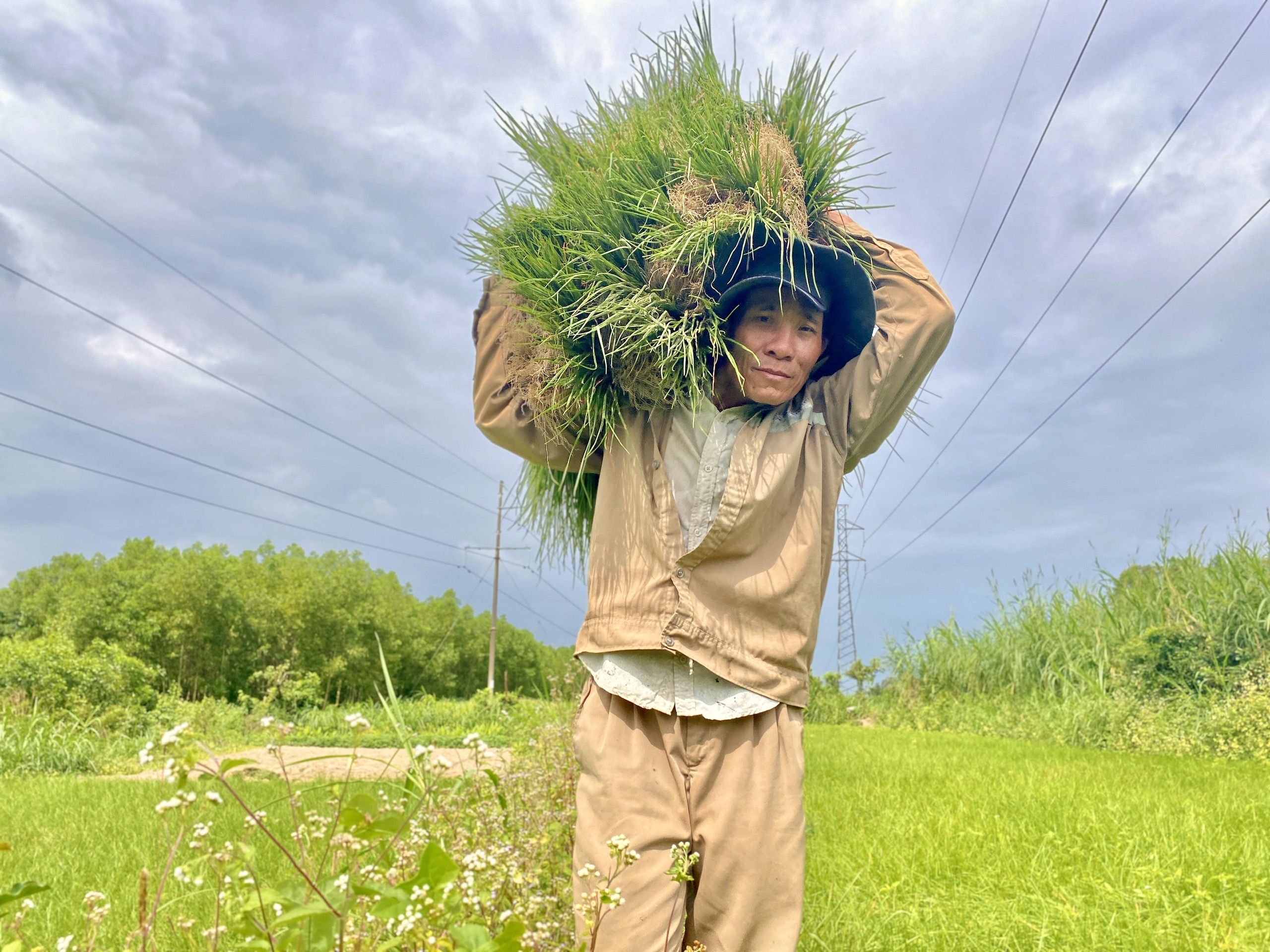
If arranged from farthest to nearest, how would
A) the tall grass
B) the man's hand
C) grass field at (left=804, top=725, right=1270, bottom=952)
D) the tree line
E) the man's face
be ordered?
the tree line, the tall grass, grass field at (left=804, top=725, right=1270, bottom=952), the man's hand, the man's face

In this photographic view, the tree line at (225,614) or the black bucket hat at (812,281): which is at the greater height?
the tree line at (225,614)

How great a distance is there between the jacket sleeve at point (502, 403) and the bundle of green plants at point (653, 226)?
34 millimetres

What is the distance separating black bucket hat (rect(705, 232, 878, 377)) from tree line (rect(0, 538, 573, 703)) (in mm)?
22922

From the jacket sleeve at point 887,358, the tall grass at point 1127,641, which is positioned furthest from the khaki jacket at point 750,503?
the tall grass at point 1127,641

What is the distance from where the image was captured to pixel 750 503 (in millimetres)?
2086

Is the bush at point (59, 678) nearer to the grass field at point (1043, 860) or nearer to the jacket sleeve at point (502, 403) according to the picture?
the grass field at point (1043, 860)

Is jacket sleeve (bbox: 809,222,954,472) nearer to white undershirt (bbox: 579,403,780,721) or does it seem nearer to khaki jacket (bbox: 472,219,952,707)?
khaki jacket (bbox: 472,219,952,707)

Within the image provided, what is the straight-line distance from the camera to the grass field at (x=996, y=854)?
2822mm

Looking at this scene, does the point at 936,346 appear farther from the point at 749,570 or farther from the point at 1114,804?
the point at 1114,804

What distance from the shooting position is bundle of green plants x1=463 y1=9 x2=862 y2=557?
2.10 metres

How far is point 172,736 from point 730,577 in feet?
4.43

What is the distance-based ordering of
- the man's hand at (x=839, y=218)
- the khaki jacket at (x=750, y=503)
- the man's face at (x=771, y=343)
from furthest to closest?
the man's hand at (x=839, y=218) → the man's face at (x=771, y=343) → the khaki jacket at (x=750, y=503)

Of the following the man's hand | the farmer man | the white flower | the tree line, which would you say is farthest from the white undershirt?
the tree line

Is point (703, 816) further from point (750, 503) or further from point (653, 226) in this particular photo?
point (653, 226)
